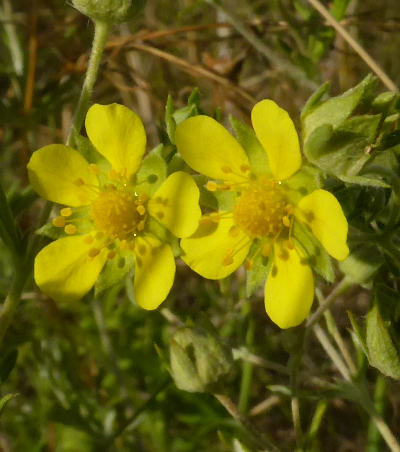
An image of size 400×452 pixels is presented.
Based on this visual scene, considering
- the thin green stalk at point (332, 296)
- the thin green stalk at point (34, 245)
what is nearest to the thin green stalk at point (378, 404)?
the thin green stalk at point (332, 296)

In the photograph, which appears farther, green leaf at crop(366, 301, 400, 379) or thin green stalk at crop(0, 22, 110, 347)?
thin green stalk at crop(0, 22, 110, 347)

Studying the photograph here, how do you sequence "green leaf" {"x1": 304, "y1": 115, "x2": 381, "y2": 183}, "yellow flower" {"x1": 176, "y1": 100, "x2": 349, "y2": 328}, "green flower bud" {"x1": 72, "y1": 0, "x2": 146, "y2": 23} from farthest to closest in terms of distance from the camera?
"green flower bud" {"x1": 72, "y1": 0, "x2": 146, "y2": 23} → "yellow flower" {"x1": 176, "y1": 100, "x2": 349, "y2": 328} → "green leaf" {"x1": 304, "y1": 115, "x2": 381, "y2": 183}

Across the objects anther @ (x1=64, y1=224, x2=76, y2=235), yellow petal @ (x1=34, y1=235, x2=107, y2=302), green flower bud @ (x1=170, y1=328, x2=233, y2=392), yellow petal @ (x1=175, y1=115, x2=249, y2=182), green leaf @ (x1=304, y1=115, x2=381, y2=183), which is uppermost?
green leaf @ (x1=304, y1=115, x2=381, y2=183)

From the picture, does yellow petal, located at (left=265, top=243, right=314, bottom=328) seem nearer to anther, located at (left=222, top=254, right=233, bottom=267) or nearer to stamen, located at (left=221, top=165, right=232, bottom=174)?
anther, located at (left=222, top=254, right=233, bottom=267)

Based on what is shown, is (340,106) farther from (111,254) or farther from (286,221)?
(111,254)

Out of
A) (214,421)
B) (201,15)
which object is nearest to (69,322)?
(214,421)

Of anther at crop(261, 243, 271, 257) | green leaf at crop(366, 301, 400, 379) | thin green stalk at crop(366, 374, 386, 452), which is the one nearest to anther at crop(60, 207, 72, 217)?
anther at crop(261, 243, 271, 257)

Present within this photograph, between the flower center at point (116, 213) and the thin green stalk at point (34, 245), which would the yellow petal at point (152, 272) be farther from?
the thin green stalk at point (34, 245)
